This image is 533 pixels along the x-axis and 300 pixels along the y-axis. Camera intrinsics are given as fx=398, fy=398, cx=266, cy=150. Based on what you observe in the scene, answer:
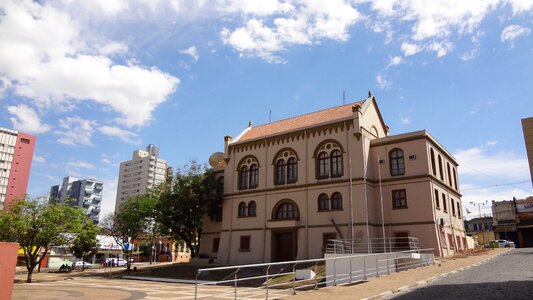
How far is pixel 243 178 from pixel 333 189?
1001 centimetres

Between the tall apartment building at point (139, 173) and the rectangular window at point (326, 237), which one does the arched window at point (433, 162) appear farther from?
the tall apartment building at point (139, 173)

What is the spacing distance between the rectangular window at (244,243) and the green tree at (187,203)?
4.89m

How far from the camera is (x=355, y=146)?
31641 mm

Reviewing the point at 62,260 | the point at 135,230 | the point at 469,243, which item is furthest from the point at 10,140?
the point at 469,243

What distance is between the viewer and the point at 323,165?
33.4 m

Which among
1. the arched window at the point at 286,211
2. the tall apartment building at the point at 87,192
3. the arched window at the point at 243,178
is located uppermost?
the tall apartment building at the point at 87,192

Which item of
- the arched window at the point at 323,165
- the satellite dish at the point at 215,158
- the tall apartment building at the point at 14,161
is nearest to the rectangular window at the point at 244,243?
the arched window at the point at 323,165

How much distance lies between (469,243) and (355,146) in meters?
17.2

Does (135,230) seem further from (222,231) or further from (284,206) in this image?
(284,206)

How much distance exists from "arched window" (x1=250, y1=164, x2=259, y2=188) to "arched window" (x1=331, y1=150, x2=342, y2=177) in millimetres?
7833

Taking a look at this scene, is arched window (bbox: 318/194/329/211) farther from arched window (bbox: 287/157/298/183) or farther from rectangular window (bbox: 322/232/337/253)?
arched window (bbox: 287/157/298/183)

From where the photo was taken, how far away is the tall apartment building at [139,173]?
13438 centimetres

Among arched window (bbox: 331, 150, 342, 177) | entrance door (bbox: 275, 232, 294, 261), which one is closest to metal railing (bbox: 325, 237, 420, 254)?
entrance door (bbox: 275, 232, 294, 261)

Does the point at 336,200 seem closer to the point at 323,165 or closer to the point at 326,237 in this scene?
the point at 326,237
